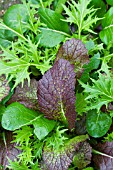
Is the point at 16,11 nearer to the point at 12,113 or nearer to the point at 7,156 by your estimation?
the point at 12,113

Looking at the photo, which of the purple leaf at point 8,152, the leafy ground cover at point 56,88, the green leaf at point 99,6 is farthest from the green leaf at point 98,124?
the green leaf at point 99,6

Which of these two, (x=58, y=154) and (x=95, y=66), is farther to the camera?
(x=95, y=66)

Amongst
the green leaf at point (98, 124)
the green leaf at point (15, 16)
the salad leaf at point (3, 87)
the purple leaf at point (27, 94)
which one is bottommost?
the green leaf at point (98, 124)

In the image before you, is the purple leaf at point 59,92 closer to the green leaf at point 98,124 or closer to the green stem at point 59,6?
the green leaf at point 98,124

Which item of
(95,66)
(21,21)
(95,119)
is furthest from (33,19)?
(95,119)

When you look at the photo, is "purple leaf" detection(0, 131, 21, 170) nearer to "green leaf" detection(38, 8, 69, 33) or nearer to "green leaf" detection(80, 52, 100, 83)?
"green leaf" detection(80, 52, 100, 83)

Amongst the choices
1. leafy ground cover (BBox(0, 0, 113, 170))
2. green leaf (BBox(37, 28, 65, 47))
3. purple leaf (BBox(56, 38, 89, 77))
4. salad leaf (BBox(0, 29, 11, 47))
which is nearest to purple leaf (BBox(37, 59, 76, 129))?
leafy ground cover (BBox(0, 0, 113, 170))
